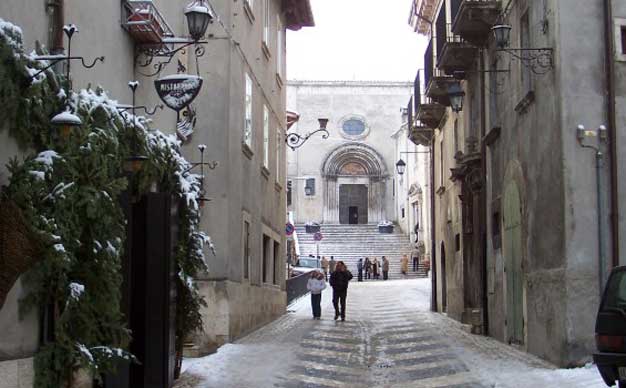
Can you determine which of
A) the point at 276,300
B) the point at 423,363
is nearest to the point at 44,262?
the point at 423,363

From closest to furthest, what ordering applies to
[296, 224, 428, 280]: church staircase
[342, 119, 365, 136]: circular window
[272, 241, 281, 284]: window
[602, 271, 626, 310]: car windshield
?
1. [602, 271, 626, 310]: car windshield
2. [272, 241, 281, 284]: window
3. [296, 224, 428, 280]: church staircase
4. [342, 119, 365, 136]: circular window

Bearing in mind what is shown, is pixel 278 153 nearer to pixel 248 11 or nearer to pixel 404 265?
pixel 248 11

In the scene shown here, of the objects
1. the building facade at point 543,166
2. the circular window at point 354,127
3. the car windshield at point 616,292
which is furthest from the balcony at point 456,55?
the circular window at point 354,127

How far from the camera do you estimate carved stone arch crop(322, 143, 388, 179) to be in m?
65.7

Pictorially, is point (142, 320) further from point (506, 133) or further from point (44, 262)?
→ point (506, 133)

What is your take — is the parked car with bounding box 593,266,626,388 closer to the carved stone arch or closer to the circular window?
the carved stone arch

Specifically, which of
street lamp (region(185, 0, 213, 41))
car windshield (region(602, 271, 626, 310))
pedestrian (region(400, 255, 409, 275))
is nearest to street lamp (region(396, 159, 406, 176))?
pedestrian (region(400, 255, 409, 275))

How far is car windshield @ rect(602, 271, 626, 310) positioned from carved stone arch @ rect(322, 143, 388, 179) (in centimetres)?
5543

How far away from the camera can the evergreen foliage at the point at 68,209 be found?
25.0ft

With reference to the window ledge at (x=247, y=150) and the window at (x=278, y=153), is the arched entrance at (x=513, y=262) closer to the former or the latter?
the window ledge at (x=247, y=150)

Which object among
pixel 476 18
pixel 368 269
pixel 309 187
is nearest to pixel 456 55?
pixel 476 18

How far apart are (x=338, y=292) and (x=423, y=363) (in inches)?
362

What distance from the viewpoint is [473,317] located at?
2005 cm

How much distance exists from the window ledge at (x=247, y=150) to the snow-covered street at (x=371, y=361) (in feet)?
11.7
